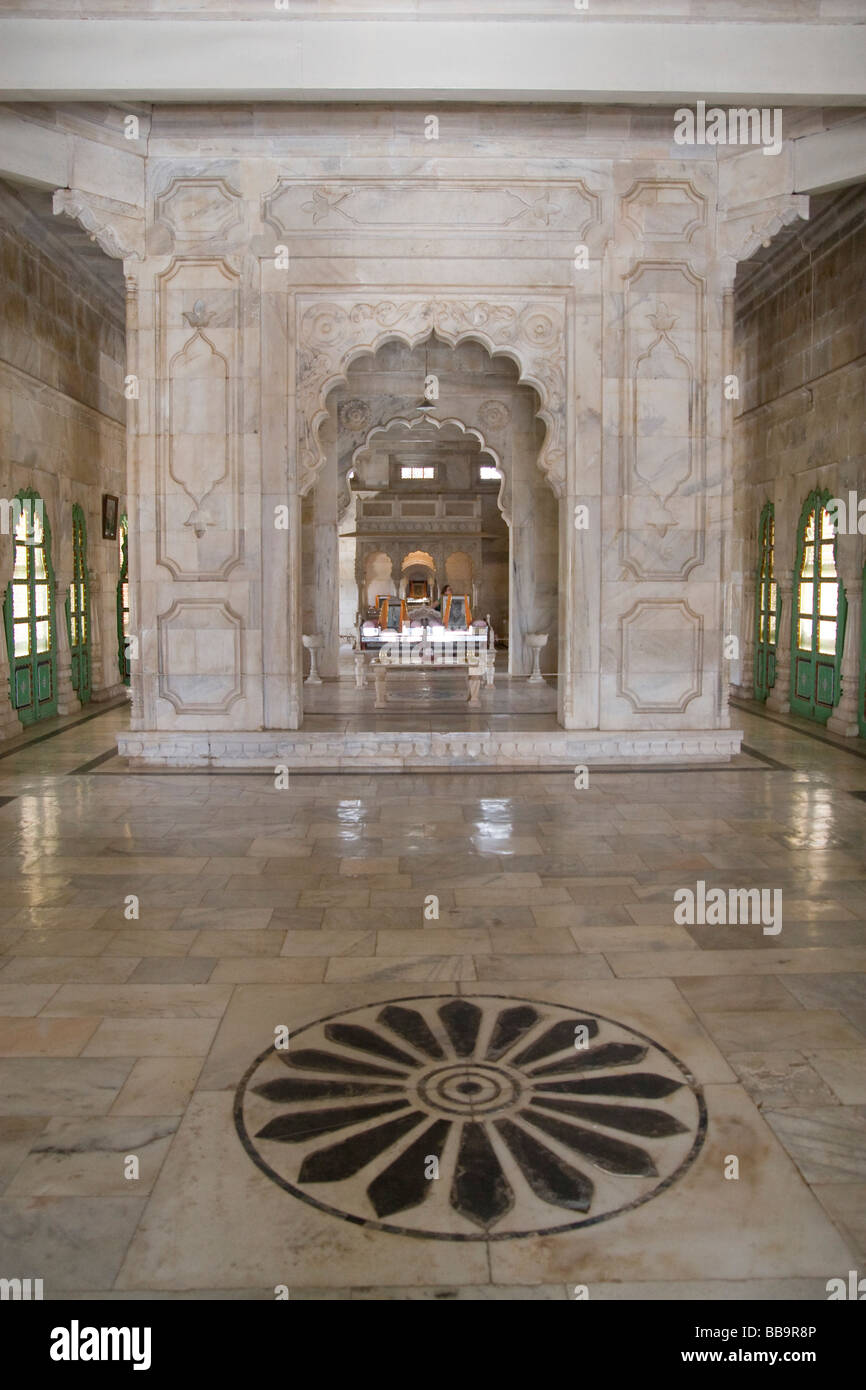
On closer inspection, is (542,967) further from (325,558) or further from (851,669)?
(325,558)

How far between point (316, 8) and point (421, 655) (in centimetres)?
595

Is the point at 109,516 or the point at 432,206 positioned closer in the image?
the point at 432,206

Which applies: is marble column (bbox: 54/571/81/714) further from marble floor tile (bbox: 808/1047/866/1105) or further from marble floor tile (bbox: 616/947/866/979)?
marble floor tile (bbox: 808/1047/866/1105)

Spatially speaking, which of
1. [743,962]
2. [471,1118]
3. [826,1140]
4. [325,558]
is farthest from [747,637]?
[471,1118]

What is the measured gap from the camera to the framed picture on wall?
1235 centimetres

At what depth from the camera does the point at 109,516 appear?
12.5 metres

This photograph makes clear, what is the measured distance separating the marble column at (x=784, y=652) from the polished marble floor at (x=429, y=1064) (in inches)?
206

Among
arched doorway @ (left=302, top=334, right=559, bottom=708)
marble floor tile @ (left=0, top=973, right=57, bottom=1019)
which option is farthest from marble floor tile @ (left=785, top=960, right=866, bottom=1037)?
arched doorway @ (left=302, top=334, right=559, bottom=708)

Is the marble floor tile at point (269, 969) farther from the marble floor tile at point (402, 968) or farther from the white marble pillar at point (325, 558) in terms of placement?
the white marble pillar at point (325, 558)

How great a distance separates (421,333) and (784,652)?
5.23m

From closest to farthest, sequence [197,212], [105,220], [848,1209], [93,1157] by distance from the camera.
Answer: [848,1209]
[93,1157]
[105,220]
[197,212]

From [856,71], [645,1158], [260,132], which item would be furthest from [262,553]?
[645,1158]

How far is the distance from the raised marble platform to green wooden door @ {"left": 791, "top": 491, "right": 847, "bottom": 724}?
2.20 m
